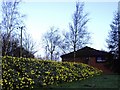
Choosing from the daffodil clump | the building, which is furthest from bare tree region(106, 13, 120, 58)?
the daffodil clump

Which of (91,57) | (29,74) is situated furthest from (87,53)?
(29,74)

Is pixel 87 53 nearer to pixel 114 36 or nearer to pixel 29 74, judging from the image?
pixel 114 36

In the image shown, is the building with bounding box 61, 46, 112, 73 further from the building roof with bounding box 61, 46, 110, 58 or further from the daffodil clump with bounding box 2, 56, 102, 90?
the daffodil clump with bounding box 2, 56, 102, 90

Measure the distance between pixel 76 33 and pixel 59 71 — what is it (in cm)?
1670

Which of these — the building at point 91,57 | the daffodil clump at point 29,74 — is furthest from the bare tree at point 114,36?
the daffodil clump at point 29,74

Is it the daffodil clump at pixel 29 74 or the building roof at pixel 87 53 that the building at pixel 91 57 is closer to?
the building roof at pixel 87 53

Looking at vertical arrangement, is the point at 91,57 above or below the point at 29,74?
above

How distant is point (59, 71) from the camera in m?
14.4

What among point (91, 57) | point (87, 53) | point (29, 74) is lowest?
point (29, 74)

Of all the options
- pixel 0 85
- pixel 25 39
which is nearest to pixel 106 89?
pixel 0 85

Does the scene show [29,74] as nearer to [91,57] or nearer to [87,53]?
[91,57]

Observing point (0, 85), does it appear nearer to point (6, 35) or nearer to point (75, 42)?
point (6, 35)

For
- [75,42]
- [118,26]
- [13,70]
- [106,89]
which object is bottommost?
[106,89]

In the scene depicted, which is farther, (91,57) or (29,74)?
(91,57)
